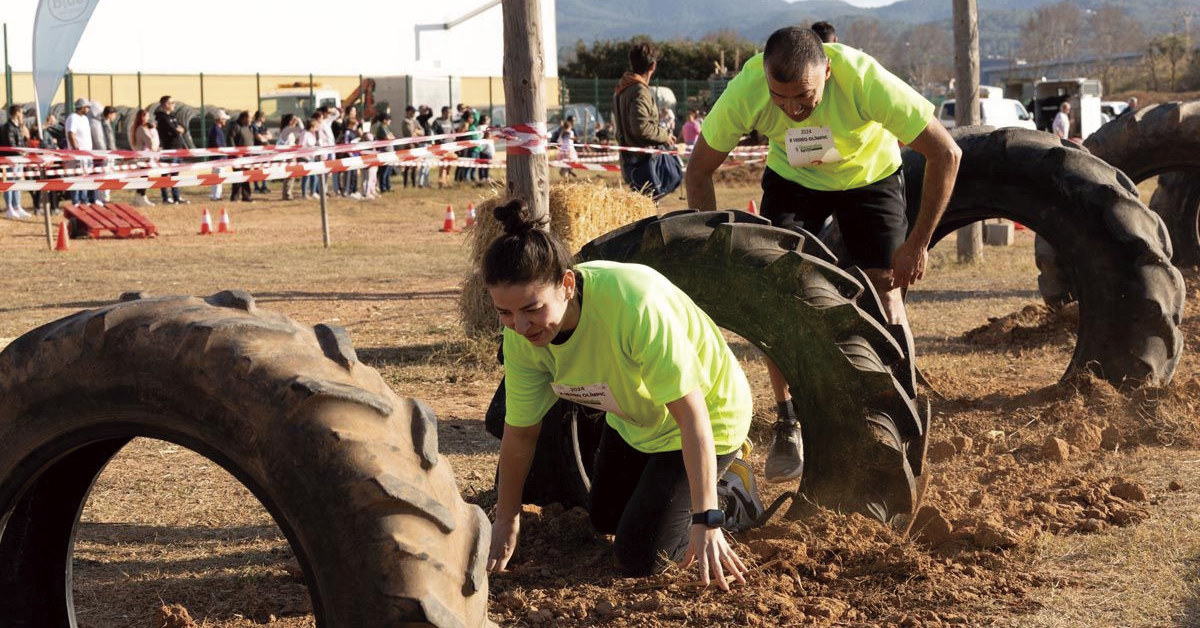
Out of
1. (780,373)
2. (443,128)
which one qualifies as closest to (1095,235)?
(780,373)

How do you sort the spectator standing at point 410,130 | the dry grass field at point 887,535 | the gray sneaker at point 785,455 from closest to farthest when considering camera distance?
1. the dry grass field at point 887,535
2. the gray sneaker at point 785,455
3. the spectator standing at point 410,130

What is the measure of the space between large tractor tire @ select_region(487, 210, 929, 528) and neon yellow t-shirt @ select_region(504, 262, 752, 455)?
579 millimetres

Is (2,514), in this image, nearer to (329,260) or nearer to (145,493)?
(145,493)

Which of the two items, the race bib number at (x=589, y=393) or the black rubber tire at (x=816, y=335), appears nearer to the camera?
the race bib number at (x=589, y=393)

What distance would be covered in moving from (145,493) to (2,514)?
7.86 feet

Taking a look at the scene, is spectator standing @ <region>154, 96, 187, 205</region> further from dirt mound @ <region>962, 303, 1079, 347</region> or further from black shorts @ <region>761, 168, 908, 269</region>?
black shorts @ <region>761, 168, 908, 269</region>

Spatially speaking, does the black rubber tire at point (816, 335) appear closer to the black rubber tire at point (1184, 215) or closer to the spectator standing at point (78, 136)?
the black rubber tire at point (1184, 215)

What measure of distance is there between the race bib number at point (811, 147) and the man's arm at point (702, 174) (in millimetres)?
315

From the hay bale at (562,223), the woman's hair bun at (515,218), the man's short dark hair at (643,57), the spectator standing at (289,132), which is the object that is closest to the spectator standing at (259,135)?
the spectator standing at (289,132)

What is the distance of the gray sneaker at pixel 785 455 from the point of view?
5.72 m

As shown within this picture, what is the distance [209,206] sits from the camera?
79.0 ft

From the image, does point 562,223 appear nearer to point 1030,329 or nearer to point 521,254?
point 1030,329

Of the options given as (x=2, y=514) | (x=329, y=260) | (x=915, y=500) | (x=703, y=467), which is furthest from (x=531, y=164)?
(x=329, y=260)

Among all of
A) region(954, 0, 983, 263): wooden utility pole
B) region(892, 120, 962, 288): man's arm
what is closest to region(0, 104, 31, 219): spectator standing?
region(954, 0, 983, 263): wooden utility pole
